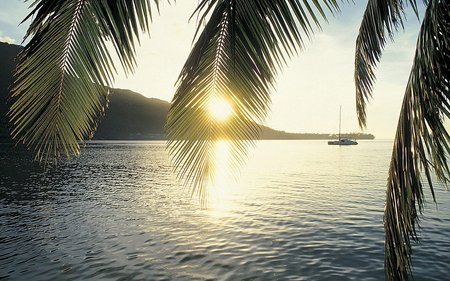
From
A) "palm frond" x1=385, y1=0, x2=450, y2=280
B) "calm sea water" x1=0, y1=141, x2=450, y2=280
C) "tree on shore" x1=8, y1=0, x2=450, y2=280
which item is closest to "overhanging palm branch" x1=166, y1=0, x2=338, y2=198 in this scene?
"tree on shore" x1=8, y1=0, x2=450, y2=280

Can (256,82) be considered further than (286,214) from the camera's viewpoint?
No

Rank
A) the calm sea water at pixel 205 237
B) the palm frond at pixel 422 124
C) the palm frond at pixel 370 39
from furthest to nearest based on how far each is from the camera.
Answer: the calm sea water at pixel 205 237, the palm frond at pixel 370 39, the palm frond at pixel 422 124

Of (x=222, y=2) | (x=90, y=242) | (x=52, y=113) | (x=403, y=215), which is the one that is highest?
(x=222, y=2)

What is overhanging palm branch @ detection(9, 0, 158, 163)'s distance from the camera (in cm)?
184

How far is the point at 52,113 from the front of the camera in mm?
2131

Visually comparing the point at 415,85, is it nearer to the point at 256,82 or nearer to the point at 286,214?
the point at 256,82

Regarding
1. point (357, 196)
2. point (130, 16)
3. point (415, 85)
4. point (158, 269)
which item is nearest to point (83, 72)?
point (130, 16)

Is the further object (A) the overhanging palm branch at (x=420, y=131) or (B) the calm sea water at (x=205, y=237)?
(B) the calm sea water at (x=205, y=237)

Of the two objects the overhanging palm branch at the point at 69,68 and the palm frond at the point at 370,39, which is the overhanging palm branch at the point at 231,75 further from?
the palm frond at the point at 370,39

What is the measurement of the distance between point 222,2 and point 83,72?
98 cm

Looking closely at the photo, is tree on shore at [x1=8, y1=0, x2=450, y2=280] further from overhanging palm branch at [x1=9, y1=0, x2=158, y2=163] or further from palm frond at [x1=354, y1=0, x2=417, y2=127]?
palm frond at [x1=354, y1=0, x2=417, y2=127]

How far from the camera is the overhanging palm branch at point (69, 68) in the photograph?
72.4 inches

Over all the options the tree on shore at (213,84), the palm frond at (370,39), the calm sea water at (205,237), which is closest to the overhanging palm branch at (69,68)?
the tree on shore at (213,84)

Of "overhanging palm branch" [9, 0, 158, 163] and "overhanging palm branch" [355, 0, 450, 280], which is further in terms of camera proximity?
"overhanging palm branch" [9, 0, 158, 163]
